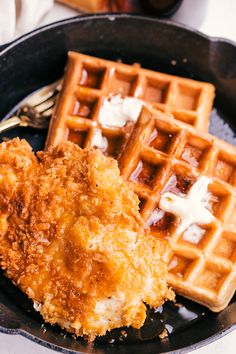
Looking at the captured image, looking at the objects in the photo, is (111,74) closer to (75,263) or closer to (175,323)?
(75,263)

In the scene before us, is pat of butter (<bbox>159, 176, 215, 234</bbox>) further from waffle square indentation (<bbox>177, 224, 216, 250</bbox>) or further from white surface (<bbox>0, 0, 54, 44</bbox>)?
white surface (<bbox>0, 0, 54, 44</bbox>)

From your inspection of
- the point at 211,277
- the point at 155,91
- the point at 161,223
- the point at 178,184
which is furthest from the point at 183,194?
the point at 155,91

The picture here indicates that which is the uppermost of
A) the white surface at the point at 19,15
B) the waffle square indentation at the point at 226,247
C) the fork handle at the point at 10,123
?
the white surface at the point at 19,15

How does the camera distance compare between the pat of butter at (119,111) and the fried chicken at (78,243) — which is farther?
the pat of butter at (119,111)

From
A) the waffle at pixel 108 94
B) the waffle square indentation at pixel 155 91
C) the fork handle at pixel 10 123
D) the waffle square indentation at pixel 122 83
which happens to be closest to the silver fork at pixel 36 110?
the fork handle at pixel 10 123

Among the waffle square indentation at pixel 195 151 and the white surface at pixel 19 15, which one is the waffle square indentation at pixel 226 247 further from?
the white surface at pixel 19 15

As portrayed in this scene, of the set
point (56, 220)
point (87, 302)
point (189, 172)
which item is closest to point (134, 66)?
point (189, 172)

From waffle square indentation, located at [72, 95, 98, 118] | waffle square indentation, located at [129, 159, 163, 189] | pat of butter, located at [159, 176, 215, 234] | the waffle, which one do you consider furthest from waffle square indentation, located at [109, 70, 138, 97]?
pat of butter, located at [159, 176, 215, 234]
